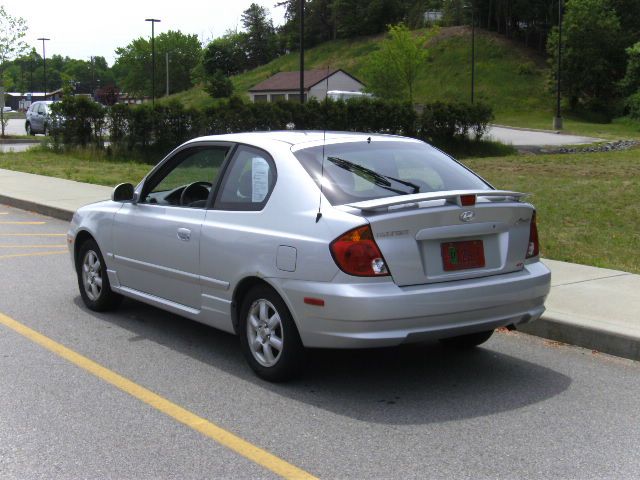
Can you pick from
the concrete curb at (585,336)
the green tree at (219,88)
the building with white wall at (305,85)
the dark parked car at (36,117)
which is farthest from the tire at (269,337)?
the green tree at (219,88)

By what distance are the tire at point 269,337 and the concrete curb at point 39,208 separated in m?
8.88

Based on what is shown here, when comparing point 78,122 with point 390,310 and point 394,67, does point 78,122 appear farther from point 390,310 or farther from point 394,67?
point 394,67

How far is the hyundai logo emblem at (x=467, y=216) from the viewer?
5.09 metres

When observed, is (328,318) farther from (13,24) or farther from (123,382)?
(13,24)

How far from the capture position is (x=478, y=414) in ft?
15.8

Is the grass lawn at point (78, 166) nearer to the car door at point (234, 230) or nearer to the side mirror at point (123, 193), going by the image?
the side mirror at point (123, 193)

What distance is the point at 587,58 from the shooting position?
7694cm

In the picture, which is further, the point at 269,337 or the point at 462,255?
the point at 269,337

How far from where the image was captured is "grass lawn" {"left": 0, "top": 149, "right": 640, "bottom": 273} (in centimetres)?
989

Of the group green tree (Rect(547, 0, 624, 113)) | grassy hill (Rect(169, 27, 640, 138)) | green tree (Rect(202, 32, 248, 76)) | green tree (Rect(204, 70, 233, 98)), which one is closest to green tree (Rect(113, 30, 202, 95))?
green tree (Rect(202, 32, 248, 76))

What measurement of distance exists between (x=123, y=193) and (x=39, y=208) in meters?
8.49

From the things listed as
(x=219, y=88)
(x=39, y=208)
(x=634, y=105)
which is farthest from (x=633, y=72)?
(x=39, y=208)

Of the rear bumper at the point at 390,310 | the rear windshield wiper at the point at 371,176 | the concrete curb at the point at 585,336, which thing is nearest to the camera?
the rear bumper at the point at 390,310

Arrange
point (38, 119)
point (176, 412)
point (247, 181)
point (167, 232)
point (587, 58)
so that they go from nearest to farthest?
1. point (176, 412)
2. point (247, 181)
3. point (167, 232)
4. point (38, 119)
5. point (587, 58)
